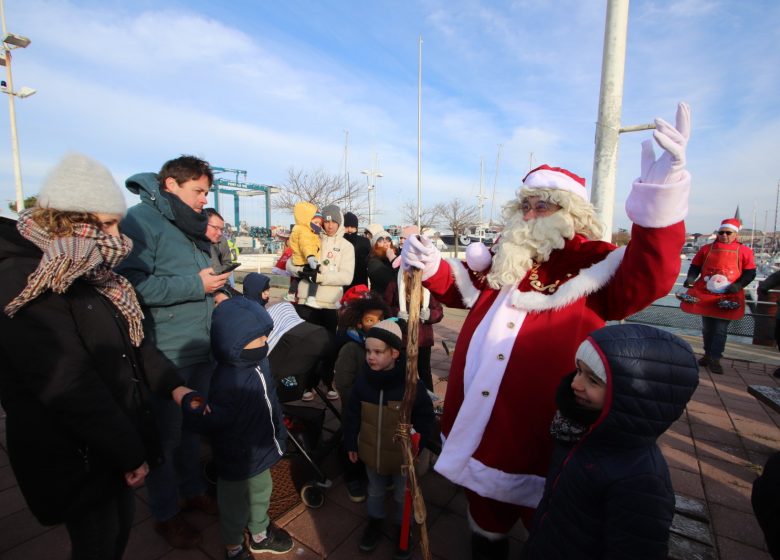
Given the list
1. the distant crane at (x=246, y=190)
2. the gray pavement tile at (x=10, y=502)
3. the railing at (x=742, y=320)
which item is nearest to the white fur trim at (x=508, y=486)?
the gray pavement tile at (x=10, y=502)

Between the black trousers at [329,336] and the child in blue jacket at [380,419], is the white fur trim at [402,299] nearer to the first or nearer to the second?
the child in blue jacket at [380,419]

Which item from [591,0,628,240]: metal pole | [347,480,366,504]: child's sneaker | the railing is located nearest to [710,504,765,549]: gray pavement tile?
[347,480,366,504]: child's sneaker

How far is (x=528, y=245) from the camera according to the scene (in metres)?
1.75

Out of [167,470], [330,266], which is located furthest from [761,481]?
[330,266]

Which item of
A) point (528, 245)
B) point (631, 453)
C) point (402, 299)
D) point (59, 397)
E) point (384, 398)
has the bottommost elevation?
point (384, 398)

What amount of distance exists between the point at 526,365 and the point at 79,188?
5.96 ft

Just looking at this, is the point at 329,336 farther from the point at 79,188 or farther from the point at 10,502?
the point at 10,502

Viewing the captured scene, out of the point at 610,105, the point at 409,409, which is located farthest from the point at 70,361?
the point at 610,105

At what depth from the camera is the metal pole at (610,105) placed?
3.48 m

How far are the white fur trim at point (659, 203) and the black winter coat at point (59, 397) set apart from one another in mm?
1933

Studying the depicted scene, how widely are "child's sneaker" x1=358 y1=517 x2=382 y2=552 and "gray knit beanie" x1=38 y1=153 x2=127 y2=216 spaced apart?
1981 mm

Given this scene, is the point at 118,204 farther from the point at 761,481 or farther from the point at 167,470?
the point at 761,481

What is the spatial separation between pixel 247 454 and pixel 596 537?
1.51m

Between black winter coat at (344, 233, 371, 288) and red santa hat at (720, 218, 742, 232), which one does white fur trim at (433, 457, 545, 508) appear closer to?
black winter coat at (344, 233, 371, 288)
